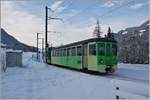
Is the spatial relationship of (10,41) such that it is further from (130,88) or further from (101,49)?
(130,88)

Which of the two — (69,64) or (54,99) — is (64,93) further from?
(69,64)

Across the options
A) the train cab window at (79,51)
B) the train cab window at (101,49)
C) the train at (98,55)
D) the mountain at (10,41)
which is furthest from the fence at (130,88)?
the mountain at (10,41)

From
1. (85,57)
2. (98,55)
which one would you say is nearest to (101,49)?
(98,55)

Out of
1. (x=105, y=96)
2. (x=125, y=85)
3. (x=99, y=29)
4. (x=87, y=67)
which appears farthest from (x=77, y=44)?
(x=99, y=29)

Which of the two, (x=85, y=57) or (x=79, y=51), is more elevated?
(x=79, y=51)

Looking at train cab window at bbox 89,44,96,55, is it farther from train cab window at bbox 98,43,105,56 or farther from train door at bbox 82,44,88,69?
train door at bbox 82,44,88,69

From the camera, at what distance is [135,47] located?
156 feet

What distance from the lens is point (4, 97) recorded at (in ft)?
35.9

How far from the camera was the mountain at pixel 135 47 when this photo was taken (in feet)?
148

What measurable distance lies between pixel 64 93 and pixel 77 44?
14021 mm

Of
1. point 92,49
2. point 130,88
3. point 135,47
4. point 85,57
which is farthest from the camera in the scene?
point 135,47

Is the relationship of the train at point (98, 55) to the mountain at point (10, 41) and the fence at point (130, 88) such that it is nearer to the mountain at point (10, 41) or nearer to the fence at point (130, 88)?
the fence at point (130, 88)

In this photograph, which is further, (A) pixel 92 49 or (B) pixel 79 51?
(B) pixel 79 51

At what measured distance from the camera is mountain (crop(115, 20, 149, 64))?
45062mm
